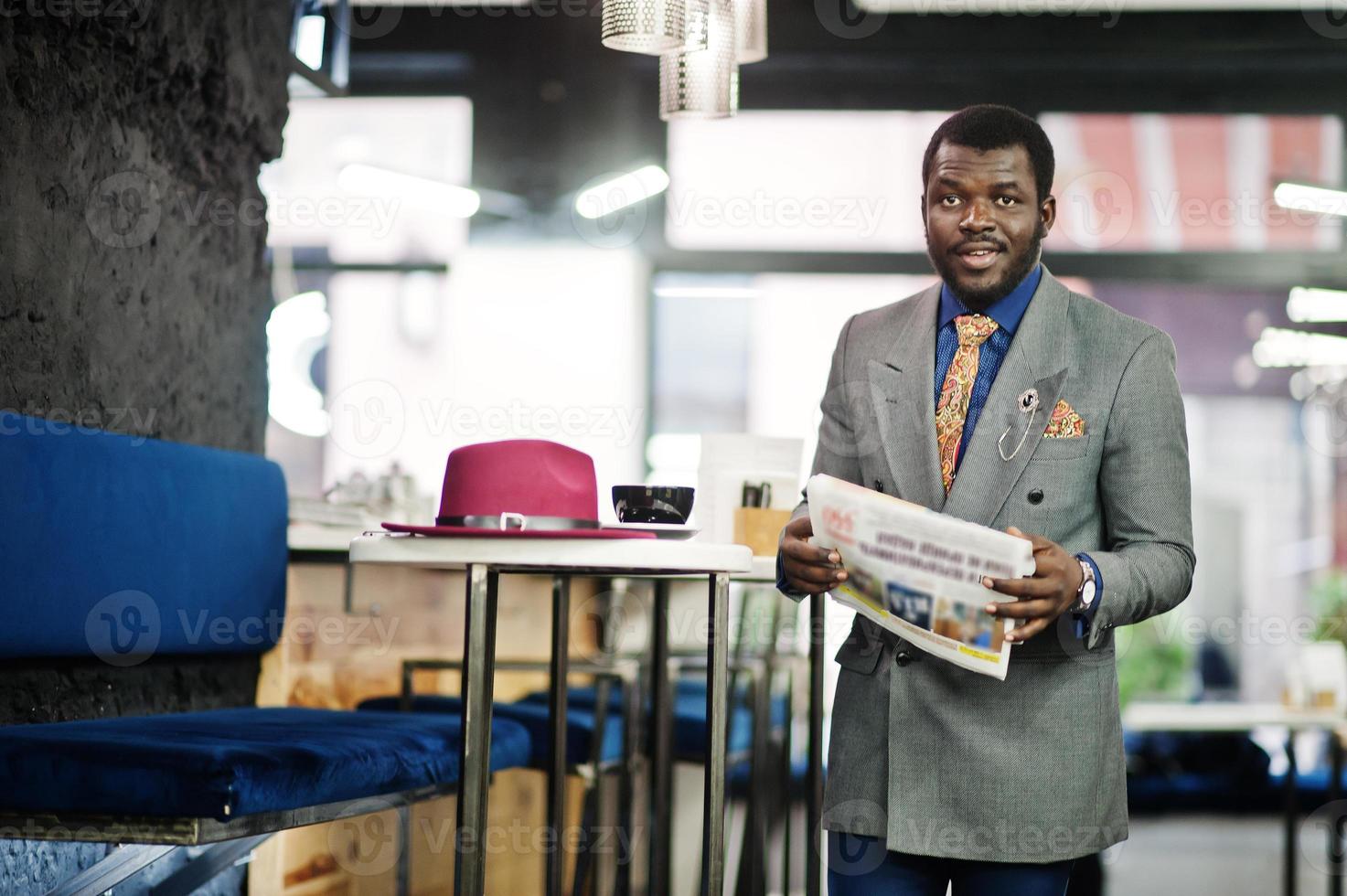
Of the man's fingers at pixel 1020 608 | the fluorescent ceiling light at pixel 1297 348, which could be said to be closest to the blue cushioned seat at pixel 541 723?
the man's fingers at pixel 1020 608

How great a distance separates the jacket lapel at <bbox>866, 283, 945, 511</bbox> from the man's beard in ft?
0.21

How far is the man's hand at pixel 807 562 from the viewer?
1.58 metres

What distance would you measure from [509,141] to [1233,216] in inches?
134

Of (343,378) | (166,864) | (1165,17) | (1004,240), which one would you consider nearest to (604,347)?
(343,378)

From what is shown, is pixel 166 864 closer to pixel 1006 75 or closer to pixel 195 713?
pixel 195 713

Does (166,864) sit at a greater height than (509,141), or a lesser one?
lesser

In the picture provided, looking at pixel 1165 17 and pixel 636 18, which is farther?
pixel 1165 17

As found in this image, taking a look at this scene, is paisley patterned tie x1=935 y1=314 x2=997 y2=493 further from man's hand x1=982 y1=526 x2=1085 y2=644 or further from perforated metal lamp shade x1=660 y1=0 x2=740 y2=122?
perforated metal lamp shade x1=660 y1=0 x2=740 y2=122

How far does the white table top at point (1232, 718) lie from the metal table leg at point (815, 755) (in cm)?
199

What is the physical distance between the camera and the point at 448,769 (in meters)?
2.40

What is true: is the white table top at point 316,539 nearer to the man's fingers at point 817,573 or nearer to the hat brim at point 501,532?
the hat brim at point 501,532

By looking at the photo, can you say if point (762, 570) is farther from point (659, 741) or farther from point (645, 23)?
point (645, 23)

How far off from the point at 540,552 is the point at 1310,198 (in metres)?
5.70

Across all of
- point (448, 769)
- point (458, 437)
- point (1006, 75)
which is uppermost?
point (1006, 75)
